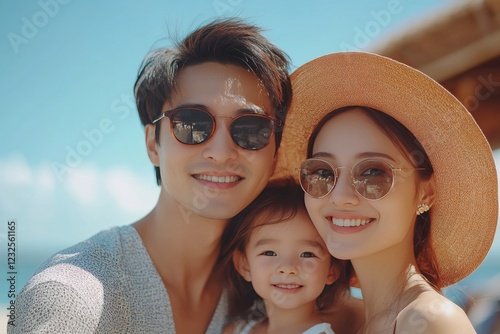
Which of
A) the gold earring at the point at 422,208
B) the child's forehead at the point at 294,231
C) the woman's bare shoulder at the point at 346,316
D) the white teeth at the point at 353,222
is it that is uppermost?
the gold earring at the point at 422,208

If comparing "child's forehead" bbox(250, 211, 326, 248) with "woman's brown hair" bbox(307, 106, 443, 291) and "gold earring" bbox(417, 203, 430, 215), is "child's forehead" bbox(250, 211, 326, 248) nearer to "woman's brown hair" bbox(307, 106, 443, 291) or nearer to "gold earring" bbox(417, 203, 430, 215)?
"woman's brown hair" bbox(307, 106, 443, 291)

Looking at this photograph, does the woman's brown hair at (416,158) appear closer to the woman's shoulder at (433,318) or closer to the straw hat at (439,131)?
the straw hat at (439,131)

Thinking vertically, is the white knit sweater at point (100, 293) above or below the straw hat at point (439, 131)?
below

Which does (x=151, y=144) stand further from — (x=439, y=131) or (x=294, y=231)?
(x=439, y=131)

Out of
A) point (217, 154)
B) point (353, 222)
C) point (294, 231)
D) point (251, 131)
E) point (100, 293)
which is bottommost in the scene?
point (100, 293)

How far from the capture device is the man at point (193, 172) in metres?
3.12

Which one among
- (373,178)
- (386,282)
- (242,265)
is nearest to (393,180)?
(373,178)

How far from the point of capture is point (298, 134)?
3502 millimetres

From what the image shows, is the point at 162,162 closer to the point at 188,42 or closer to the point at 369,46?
the point at 188,42

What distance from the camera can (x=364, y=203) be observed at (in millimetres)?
2779

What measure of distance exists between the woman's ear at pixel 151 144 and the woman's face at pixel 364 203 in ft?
3.94

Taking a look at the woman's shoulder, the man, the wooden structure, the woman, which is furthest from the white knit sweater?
the wooden structure

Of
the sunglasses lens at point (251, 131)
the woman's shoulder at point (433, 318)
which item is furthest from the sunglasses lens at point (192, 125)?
the woman's shoulder at point (433, 318)

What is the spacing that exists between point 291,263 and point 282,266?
2.2 inches
